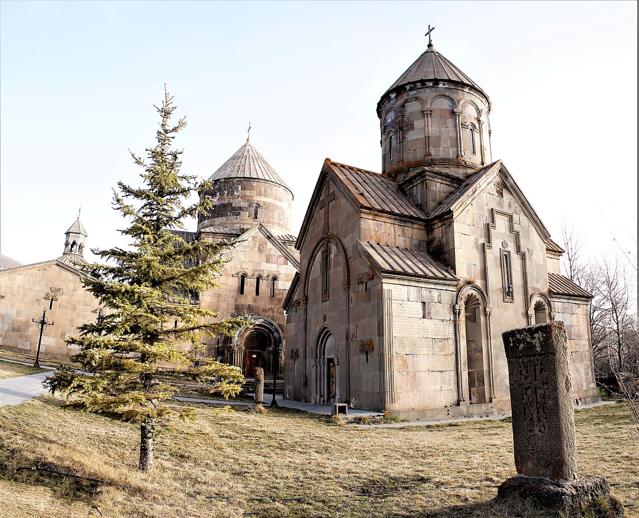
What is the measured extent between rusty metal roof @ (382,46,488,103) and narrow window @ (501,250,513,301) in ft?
22.0

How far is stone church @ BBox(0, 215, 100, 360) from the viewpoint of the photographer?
19141 millimetres

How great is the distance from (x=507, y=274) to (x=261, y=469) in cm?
1034

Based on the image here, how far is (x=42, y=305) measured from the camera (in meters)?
19.8

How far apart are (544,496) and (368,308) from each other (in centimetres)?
750

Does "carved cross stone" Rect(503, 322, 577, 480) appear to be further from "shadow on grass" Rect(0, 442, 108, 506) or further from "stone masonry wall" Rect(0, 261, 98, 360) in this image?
"stone masonry wall" Rect(0, 261, 98, 360)

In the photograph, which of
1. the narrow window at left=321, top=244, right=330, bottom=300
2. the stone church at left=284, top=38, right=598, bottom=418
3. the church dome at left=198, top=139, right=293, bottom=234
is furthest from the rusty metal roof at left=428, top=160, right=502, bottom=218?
the church dome at left=198, top=139, right=293, bottom=234

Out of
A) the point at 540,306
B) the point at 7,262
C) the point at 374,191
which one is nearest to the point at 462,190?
the point at 374,191

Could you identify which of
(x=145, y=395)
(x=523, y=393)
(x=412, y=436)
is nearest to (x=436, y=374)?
(x=412, y=436)

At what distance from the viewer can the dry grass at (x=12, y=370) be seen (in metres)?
11.9

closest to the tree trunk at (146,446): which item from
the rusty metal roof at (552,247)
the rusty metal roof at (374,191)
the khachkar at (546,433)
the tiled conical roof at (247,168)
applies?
the khachkar at (546,433)

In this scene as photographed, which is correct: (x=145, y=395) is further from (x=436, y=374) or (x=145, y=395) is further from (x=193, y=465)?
(x=436, y=374)

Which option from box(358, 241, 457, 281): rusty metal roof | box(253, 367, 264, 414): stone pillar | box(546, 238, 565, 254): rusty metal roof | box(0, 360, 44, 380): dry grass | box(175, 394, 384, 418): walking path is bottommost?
box(175, 394, 384, 418): walking path

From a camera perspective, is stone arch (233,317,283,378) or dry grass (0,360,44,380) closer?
dry grass (0,360,44,380)

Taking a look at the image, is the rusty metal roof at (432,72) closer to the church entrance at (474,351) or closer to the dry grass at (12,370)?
the church entrance at (474,351)
